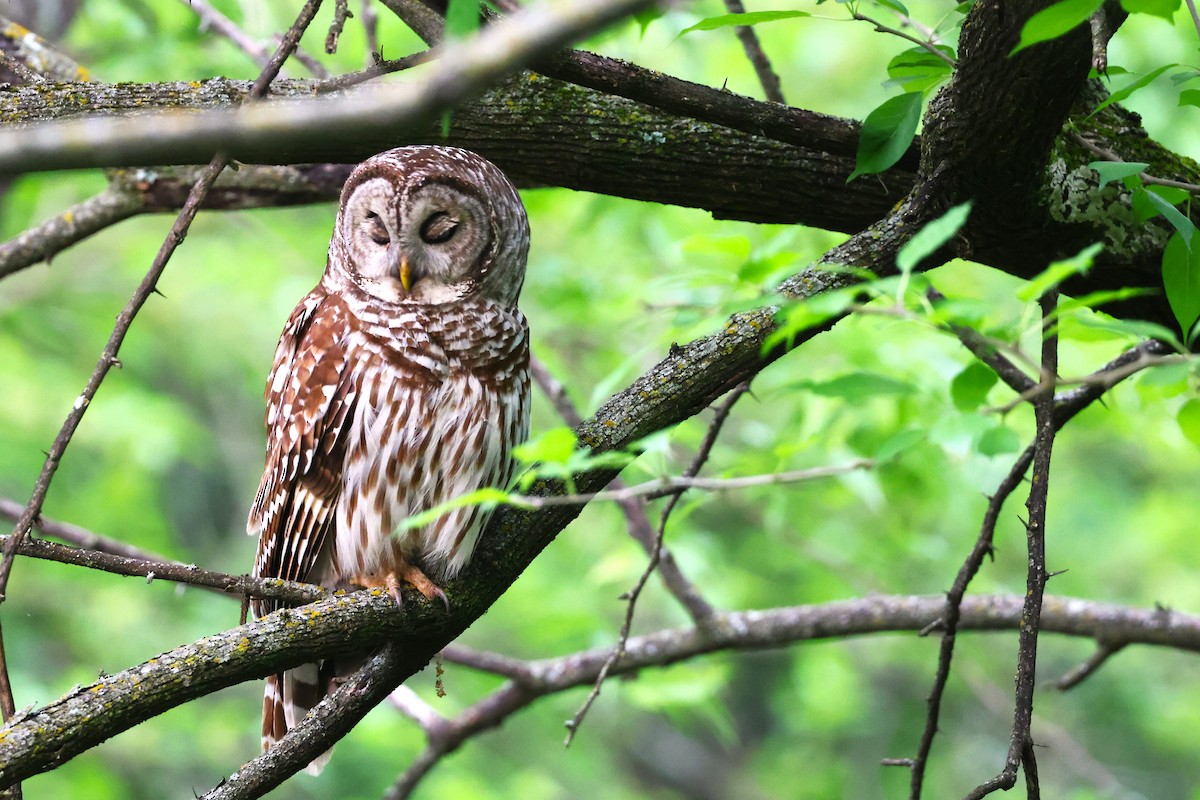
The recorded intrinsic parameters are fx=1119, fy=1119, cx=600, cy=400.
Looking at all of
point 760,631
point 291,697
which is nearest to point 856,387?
point 291,697

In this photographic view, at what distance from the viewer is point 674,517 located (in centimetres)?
392

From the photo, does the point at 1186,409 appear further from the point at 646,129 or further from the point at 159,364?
the point at 159,364

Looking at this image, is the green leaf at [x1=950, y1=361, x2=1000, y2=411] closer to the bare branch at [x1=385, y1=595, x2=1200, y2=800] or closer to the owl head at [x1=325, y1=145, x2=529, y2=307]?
the owl head at [x1=325, y1=145, x2=529, y2=307]

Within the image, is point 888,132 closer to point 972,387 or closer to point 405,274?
point 972,387

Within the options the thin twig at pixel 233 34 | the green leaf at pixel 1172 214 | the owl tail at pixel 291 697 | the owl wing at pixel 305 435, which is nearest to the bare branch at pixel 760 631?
the owl tail at pixel 291 697

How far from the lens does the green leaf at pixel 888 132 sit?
2408 mm

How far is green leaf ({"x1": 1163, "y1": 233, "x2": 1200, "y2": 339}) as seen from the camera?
6.97 ft

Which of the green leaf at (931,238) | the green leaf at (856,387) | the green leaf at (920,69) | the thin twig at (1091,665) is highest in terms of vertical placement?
the green leaf at (920,69)

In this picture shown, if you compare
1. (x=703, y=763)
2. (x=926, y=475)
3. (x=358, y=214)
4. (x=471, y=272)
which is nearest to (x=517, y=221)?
(x=471, y=272)

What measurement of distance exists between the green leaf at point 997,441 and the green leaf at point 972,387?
366 mm

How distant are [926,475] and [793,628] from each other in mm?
1119

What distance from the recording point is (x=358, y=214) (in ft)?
10.9

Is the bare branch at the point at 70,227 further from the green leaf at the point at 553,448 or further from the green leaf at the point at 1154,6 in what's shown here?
the green leaf at the point at 1154,6

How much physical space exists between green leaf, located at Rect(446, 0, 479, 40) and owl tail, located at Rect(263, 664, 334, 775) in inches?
99.6
